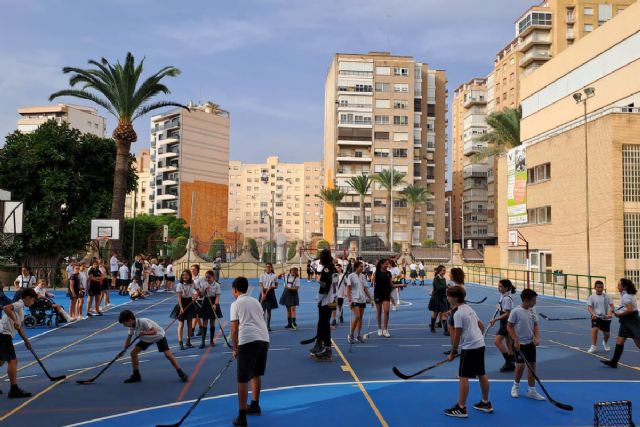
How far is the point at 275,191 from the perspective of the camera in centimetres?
17800

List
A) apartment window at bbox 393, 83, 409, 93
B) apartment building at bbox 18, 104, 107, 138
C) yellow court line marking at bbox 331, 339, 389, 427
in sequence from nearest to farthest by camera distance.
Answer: yellow court line marking at bbox 331, 339, 389, 427
apartment window at bbox 393, 83, 409, 93
apartment building at bbox 18, 104, 107, 138

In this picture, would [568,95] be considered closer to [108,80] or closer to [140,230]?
[108,80]

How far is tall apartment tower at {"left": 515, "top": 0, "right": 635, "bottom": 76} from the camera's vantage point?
266 ft

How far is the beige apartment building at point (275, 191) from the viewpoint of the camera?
175m

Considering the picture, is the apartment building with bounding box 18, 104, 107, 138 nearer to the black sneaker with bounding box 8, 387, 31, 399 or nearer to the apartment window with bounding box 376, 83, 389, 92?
the apartment window with bounding box 376, 83, 389, 92

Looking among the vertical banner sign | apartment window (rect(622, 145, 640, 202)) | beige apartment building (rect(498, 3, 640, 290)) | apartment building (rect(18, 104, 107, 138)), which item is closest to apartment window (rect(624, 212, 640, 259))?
beige apartment building (rect(498, 3, 640, 290))

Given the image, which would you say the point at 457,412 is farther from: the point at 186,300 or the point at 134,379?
the point at 186,300

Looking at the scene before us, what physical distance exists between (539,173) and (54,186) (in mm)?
33414

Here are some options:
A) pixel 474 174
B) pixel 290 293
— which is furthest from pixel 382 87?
pixel 290 293

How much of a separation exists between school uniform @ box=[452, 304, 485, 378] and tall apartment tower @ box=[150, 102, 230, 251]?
98561mm

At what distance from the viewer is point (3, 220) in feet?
76.7

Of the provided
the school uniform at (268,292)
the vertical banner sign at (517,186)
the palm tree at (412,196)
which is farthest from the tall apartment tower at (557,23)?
the school uniform at (268,292)

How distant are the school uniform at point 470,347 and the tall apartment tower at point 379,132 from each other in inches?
3221

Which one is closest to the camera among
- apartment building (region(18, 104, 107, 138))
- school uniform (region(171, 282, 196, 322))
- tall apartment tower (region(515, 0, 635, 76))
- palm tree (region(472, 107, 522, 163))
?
school uniform (region(171, 282, 196, 322))
